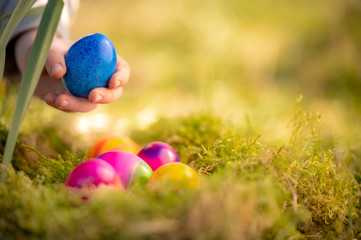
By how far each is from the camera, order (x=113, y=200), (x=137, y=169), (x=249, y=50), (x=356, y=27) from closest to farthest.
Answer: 1. (x=113, y=200)
2. (x=137, y=169)
3. (x=356, y=27)
4. (x=249, y=50)

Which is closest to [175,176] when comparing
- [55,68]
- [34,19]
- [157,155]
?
[157,155]

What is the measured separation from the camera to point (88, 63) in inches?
44.8

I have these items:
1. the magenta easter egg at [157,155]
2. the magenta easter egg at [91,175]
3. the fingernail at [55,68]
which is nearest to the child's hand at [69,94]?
the fingernail at [55,68]

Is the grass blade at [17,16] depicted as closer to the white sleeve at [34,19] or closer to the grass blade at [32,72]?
the grass blade at [32,72]

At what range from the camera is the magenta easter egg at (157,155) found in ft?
3.84

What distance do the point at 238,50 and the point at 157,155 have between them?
9.70ft

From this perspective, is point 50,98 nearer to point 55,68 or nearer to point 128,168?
point 55,68

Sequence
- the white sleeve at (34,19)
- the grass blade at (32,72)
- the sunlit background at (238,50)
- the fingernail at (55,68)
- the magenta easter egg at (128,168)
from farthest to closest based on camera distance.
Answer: the sunlit background at (238,50) < the white sleeve at (34,19) < the fingernail at (55,68) < the magenta easter egg at (128,168) < the grass blade at (32,72)

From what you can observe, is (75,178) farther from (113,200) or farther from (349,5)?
(349,5)

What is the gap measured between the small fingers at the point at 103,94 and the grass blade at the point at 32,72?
312 millimetres

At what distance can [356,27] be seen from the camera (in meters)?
3.64

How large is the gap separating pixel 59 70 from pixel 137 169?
383 millimetres

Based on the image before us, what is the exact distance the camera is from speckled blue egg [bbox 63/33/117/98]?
1.14 metres

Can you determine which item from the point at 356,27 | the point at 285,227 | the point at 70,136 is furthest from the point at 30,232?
the point at 356,27
